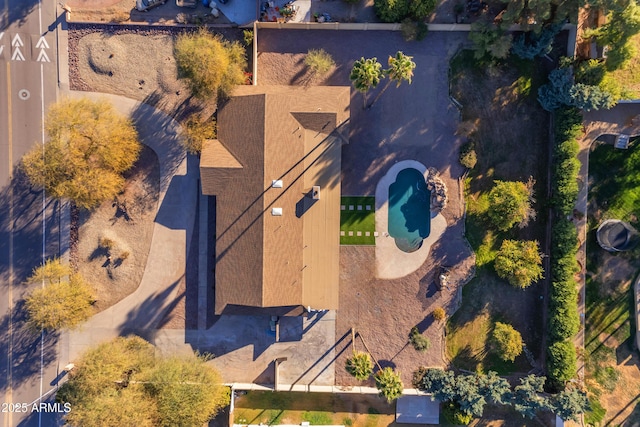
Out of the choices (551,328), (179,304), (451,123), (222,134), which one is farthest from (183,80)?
(551,328)

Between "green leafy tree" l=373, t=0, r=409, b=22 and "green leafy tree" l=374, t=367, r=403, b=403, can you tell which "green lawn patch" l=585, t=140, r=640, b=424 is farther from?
"green leafy tree" l=373, t=0, r=409, b=22

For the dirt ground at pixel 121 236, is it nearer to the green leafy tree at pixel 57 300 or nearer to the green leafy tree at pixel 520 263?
the green leafy tree at pixel 57 300

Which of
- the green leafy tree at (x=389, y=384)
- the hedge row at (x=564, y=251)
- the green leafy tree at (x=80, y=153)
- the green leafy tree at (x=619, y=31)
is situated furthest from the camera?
the hedge row at (x=564, y=251)

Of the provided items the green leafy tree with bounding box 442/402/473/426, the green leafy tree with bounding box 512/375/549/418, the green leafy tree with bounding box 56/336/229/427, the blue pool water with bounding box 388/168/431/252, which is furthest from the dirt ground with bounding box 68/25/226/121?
the green leafy tree with bounding box 512/375/549/418

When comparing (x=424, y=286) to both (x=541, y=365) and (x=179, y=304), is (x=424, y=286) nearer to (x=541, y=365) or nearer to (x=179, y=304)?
(x=541, y=365)

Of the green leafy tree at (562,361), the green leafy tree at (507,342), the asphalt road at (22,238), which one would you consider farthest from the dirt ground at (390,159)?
the asphalt road at (22,238)
